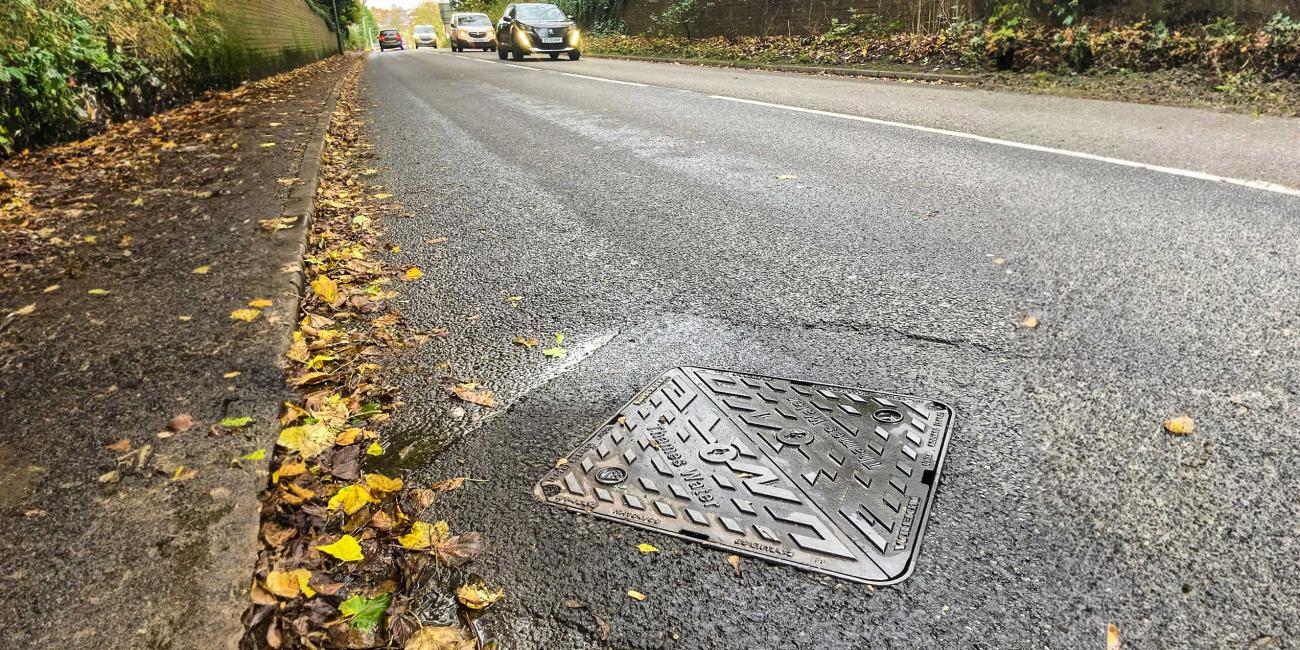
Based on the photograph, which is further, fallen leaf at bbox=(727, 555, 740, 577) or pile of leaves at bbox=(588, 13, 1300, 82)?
pile of leaves at bbox=(588, 13, 1300, 82)

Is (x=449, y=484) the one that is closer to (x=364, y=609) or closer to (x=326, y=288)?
(x=364, y=609)

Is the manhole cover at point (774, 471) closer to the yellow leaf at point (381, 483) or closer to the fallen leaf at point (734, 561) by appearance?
the fallen leaf at point (734, 561)

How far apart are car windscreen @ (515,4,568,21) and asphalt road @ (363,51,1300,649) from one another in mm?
17322

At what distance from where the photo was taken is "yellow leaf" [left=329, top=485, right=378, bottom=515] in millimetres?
1720

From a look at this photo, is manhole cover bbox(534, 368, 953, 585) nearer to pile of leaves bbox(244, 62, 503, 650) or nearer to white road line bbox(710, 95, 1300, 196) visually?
pile of leaves bbox(244, 62, 503, 650)

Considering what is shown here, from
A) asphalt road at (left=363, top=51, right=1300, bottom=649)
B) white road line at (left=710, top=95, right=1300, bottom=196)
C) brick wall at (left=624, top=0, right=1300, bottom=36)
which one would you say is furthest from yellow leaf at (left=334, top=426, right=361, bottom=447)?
brick wall at (left=624, top=0, right=1300, bottom=36)

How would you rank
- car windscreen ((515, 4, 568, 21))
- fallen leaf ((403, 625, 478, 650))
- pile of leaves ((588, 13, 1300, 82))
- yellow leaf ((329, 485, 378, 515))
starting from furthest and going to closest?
car windscreen ((515, 4, 568, 21)) < pile of leaves ((588, 13, 1300, 82)) < yellow leaf ((329, 485, 378, 515)) < fallen leaf ((403, 625, 478, 650))

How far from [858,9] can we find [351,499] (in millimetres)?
14959

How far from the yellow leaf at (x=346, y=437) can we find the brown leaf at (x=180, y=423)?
1.32ft

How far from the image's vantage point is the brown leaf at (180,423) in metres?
1.96

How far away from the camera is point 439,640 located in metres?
1.34

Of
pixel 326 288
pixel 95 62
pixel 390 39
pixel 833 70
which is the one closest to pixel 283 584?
pixel 326 288

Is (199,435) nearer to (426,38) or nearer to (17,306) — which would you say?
(17,306)

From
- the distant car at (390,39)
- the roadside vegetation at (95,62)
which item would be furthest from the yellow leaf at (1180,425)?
the distant car at (390,39)
